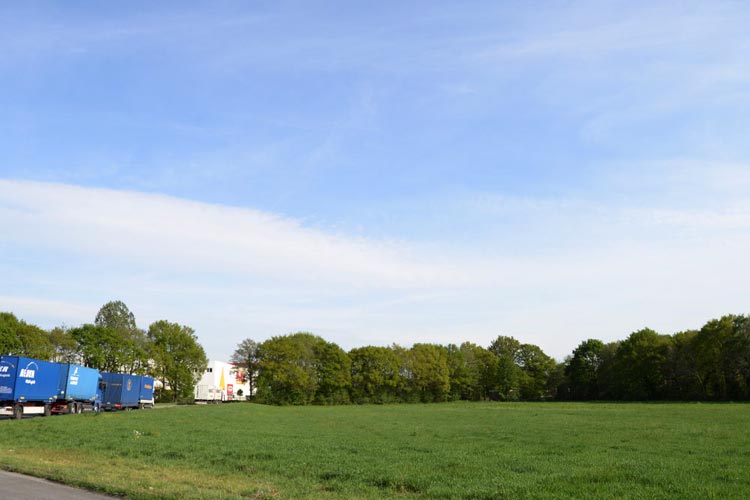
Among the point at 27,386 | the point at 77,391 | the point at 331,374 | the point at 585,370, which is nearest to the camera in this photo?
the point at 27,386

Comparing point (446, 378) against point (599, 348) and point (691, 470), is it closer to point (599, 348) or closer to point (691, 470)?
point (599, 348)

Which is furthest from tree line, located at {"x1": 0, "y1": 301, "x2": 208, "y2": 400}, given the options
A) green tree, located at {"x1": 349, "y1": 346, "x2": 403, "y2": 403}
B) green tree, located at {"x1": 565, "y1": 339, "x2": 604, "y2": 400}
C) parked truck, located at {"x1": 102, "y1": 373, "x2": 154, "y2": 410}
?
green tree, located at {"x1": 565, "y1": 339, "x2": 604, "y2": 400}

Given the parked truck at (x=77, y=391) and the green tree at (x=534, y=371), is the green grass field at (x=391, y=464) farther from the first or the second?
the green tree at (x=534, y=371)

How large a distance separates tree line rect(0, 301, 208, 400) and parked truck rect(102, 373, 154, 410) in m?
20.8

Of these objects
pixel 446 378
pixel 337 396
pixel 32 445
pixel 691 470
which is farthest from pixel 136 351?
pixel 691 470

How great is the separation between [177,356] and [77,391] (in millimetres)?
57020

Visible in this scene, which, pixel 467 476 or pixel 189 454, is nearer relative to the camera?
pixel 467 476

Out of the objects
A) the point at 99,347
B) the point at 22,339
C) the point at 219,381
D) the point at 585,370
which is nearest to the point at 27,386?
the point at 22,339

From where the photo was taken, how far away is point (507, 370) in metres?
144

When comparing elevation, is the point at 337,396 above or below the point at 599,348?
below

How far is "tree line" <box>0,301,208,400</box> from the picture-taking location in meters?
87.4

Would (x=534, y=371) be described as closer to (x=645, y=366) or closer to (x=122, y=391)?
(x=645, y=366)

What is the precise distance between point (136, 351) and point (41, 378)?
186ft

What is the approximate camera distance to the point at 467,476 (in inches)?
717
